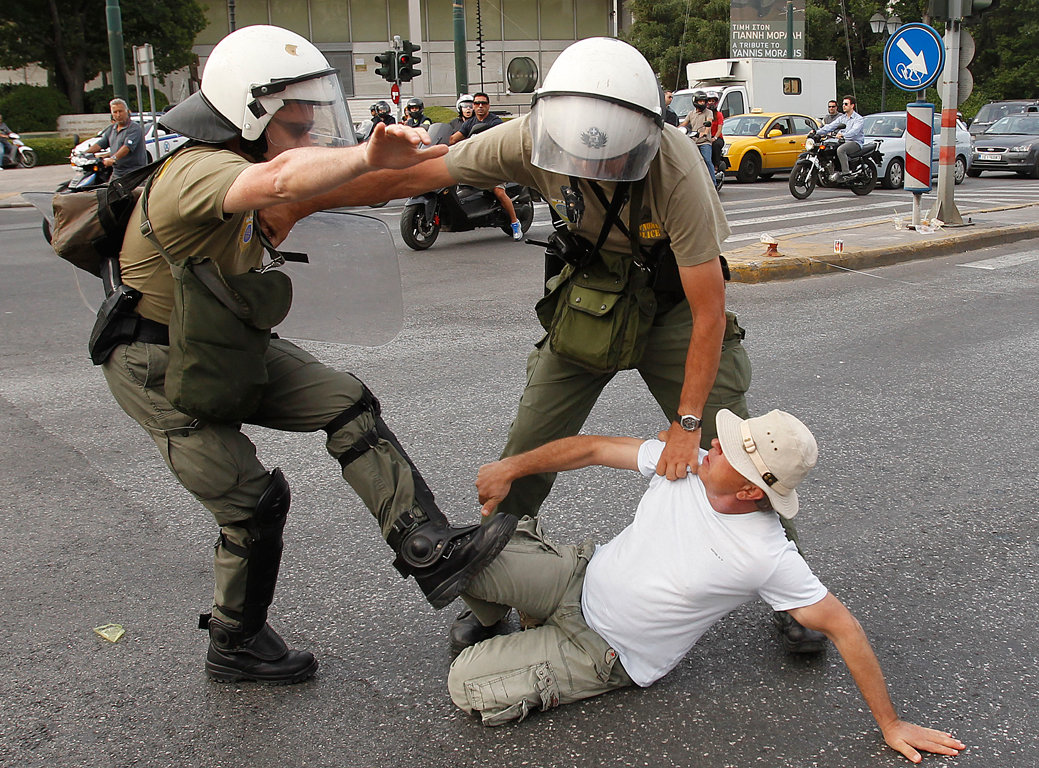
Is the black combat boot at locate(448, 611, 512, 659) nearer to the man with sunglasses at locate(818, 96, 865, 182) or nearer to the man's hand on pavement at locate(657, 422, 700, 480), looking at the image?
the man's hand on pavement at locate(657, 422, 700, 480)

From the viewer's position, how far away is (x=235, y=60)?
8.07ft

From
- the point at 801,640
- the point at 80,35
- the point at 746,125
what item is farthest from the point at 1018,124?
the point at 80,35

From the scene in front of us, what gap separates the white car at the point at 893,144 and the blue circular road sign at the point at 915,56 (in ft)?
24.8

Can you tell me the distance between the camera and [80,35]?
33.8 metres

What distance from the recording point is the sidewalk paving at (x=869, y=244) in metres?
9.43

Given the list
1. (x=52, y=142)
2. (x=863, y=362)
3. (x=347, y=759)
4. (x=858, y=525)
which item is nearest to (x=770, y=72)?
(x=52, y=142)

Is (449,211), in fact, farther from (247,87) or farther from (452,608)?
(247,87)

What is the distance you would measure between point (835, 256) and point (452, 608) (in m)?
7.57

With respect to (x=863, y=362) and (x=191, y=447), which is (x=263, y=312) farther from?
(x=863, y=362)

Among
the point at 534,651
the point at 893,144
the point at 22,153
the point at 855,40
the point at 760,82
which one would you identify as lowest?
the point at 534,651

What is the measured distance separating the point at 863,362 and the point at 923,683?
12.0 feet

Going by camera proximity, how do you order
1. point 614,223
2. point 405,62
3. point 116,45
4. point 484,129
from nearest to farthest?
point 614,223
point 484,129
point 116,45
point 405,62

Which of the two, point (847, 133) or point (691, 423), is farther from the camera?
point (847, 133)

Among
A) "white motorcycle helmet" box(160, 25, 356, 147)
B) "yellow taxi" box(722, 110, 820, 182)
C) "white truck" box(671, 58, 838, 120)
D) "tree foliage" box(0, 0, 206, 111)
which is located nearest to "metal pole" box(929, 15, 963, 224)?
"yellow taxi" box(722, 110, 820, 182)
